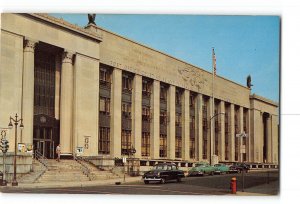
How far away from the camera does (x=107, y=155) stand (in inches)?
940

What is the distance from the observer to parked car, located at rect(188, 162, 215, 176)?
1983cm

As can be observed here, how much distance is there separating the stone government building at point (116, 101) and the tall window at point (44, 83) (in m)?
0.04

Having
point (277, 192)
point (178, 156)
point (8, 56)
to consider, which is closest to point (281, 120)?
point (277, 192)

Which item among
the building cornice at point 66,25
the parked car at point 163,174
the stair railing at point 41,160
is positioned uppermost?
the building cornice at point 66,25

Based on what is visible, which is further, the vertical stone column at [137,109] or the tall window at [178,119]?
the vertical stone column at [137,109]

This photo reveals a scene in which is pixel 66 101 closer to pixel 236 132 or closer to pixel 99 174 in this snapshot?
pixel 99 174

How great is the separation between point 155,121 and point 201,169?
4.66 m

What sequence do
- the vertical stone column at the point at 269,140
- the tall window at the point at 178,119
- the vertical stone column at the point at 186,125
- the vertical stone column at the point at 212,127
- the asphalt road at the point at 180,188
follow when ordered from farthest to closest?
the tall window at the point at 178,119 → the vertical stone column at the point at 186,125 → the vertical stone column at the point at 212,127 → the vertical stone column at the point at 269,140 → the asphalt road at the point at 180,188

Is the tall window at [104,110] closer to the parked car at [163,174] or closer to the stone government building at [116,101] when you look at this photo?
the stone government building at [116,101]

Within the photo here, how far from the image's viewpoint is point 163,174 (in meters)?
19.8

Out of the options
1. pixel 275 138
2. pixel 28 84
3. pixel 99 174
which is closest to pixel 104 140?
pixel 28 84

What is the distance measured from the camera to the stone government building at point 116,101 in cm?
1922

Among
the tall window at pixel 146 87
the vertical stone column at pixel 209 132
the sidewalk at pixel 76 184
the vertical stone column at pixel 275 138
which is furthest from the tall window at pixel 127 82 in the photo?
the vertical stone column at pixel 275 138

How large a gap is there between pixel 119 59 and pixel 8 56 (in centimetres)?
543
